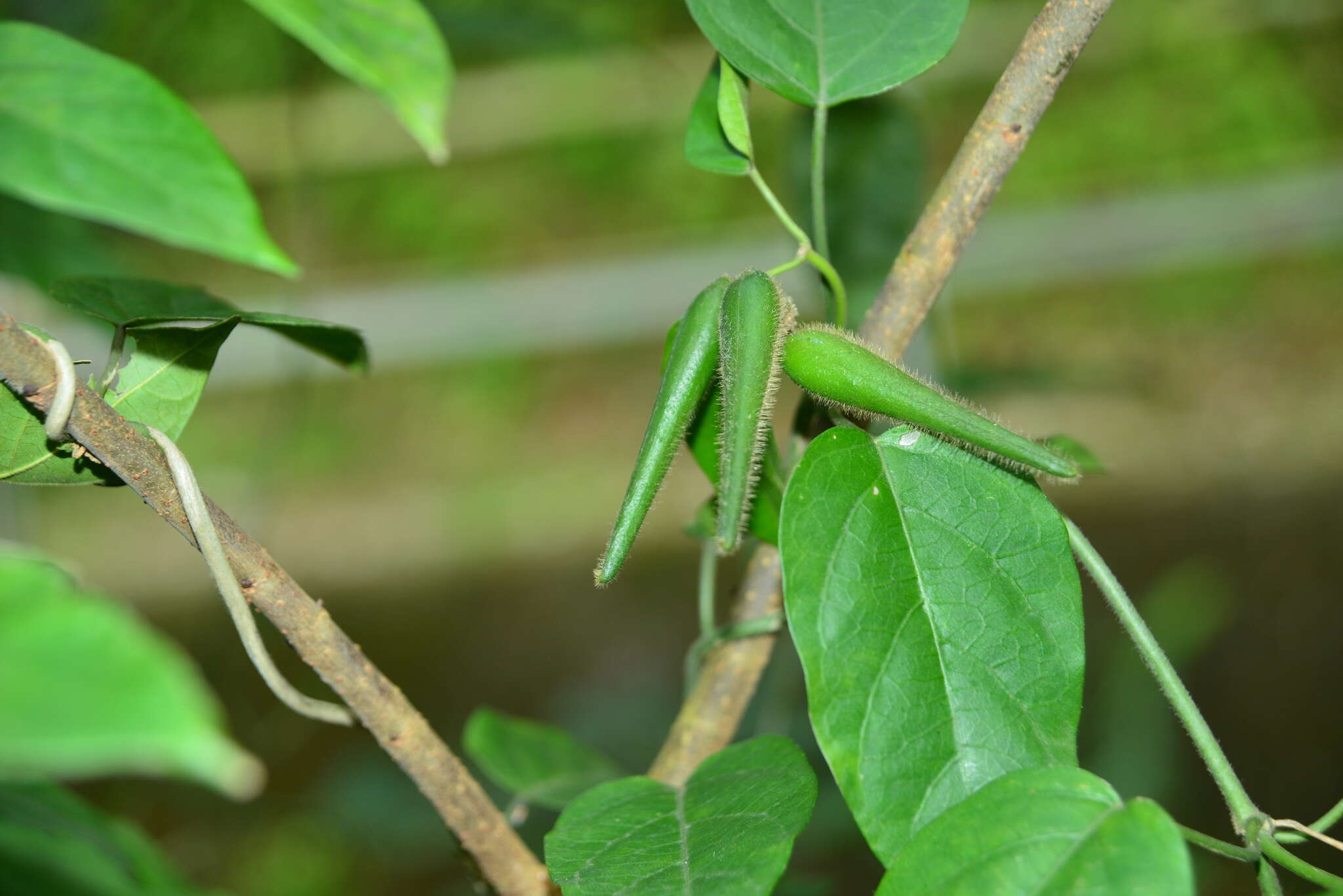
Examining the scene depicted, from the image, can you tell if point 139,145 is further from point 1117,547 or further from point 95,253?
point 1117,547

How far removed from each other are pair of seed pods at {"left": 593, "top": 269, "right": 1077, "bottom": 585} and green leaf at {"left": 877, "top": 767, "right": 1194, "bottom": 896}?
0.34 feet

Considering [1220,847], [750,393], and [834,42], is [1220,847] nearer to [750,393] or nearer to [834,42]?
[750,393]

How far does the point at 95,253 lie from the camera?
2.12 ft

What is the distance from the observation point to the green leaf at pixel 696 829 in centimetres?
33

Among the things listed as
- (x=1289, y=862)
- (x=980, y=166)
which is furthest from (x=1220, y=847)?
(x=980, y=166)

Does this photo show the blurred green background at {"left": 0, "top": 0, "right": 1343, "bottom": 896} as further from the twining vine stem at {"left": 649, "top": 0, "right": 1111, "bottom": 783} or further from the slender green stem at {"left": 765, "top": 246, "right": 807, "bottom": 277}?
the slender green stem at {"left": 765, "top": 246, "right": 807, "bottom": 277}

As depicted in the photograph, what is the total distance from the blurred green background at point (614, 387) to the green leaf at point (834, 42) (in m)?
0.84

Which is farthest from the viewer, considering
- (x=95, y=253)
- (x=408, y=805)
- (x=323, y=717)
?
(x=408, y=805)

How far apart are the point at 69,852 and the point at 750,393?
0.23m

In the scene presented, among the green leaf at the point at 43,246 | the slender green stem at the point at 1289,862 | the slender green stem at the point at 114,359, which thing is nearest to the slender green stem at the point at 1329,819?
the slender green stem at the point at 1289,862

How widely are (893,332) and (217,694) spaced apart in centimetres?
121

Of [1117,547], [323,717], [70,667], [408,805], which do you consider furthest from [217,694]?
[1117,547]

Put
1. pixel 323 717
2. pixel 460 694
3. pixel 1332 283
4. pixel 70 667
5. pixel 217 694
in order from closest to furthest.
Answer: pixel 70 667, pixel 323 717, pixel 217 694, pixel 460 694, pixel 1332 283

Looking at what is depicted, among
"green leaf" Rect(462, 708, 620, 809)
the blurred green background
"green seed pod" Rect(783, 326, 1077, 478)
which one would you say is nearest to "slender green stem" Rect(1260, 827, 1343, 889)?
"green seed pod" Rect(783, 326, 1077, 478)
